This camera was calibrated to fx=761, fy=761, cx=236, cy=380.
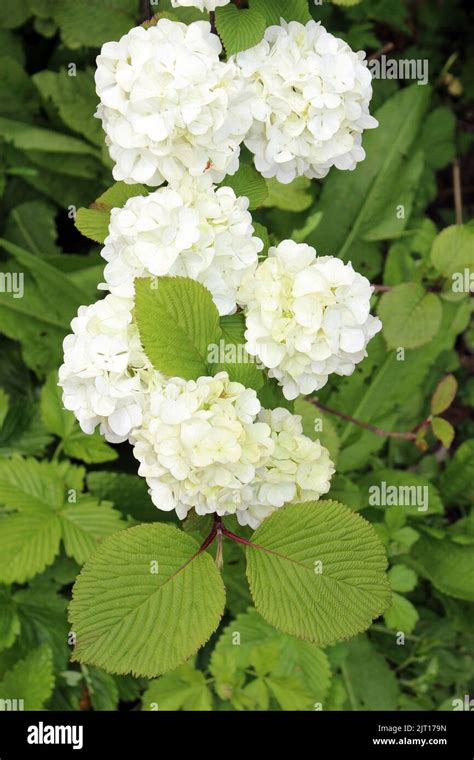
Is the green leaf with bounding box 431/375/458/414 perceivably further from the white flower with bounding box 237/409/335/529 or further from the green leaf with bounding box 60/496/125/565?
the green leaf with bounding box 60/496/125/565

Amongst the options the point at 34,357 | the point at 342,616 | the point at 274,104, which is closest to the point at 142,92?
the point at 274,104

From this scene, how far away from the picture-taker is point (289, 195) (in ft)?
6.47

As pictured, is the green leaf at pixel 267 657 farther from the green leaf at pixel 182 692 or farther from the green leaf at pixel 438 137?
the green leaf at pixel 438 137

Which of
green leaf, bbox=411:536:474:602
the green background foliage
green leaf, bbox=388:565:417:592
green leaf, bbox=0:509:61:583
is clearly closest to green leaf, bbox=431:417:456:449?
the green background foliage

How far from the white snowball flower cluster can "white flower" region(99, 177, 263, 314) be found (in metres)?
0.16

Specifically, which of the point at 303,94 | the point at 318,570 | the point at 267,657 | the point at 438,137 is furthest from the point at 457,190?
the point at 318,570

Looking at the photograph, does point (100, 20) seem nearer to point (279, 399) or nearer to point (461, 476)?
point (279, 399)

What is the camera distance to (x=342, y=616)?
42.9 inches

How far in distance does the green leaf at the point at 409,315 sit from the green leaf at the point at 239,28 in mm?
792

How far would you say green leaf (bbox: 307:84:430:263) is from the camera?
A: 2.12m

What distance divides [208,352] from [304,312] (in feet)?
0.51

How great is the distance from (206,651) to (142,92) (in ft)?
4.71

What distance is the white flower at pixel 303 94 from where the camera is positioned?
1.16 metres

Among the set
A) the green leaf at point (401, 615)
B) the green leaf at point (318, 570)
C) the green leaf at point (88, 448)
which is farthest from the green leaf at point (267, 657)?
the green leaf at point (318, 570)
